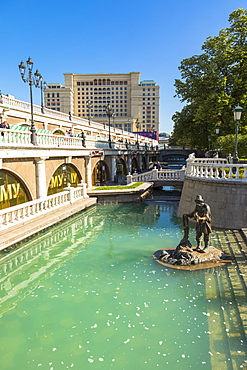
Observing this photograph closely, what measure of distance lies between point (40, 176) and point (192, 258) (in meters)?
12.0

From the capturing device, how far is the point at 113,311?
753cm

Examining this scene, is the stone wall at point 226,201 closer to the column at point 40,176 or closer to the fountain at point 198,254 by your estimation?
the fountain at point 198,254

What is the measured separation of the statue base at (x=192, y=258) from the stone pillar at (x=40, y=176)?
10.6m

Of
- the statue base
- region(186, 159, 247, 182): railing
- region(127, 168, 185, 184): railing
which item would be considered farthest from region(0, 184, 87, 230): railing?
region(127, 168, 185, 184): railing

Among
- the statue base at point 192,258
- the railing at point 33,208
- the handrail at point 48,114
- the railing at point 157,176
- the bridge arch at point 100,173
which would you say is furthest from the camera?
the bridge arch at point 100,173

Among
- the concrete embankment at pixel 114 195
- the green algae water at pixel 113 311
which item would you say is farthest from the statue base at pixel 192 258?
the concrete embankment at pixel 114 195

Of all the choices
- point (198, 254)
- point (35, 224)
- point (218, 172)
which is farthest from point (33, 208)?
point (218, 172)

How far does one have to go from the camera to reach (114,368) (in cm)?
564

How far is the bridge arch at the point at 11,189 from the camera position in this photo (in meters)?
15.9

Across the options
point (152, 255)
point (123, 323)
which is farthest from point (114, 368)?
point (152, 255)

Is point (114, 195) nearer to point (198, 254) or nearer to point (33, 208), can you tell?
point (33, 208)

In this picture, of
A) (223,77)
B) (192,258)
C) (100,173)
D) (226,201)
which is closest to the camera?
(192,258)

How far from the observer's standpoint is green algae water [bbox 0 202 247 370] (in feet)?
19.3

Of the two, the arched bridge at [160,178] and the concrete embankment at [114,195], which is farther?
the arched bridge at [160,178]
